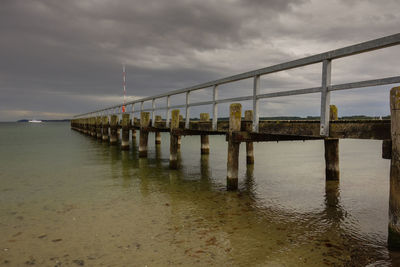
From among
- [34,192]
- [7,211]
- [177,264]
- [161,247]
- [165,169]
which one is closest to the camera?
[177,264]

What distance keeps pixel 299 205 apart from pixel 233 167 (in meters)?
2.12

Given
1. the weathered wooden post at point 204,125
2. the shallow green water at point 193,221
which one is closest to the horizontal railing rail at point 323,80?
the weathered wooden post at point 204,125

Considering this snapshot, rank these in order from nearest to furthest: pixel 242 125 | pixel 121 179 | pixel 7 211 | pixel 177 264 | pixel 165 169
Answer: pixel 177 264
pixel 7 211
pixel 242 125
pixel 121 179
pixel 165 169

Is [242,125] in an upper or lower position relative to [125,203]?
upper

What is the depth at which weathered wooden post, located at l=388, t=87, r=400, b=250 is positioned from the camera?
402 cm

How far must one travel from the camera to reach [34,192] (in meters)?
8.56

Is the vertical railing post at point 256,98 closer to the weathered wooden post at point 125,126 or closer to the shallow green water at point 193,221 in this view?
the shallow green water at point 193,221

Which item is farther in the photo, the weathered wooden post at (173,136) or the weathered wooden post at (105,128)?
the weathered wooden post at (105,128)

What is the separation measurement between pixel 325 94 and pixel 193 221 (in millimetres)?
3709

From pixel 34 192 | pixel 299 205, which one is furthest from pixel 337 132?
pixel 34 192

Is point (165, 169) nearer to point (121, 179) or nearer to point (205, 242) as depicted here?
point (121, 179)

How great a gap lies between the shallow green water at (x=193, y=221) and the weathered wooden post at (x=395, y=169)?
0.41 metres

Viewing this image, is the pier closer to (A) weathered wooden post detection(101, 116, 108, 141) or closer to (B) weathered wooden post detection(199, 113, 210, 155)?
(B) weathered wooden post detection(199, 113, 210, 155)

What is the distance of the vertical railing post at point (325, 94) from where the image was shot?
4.79m
